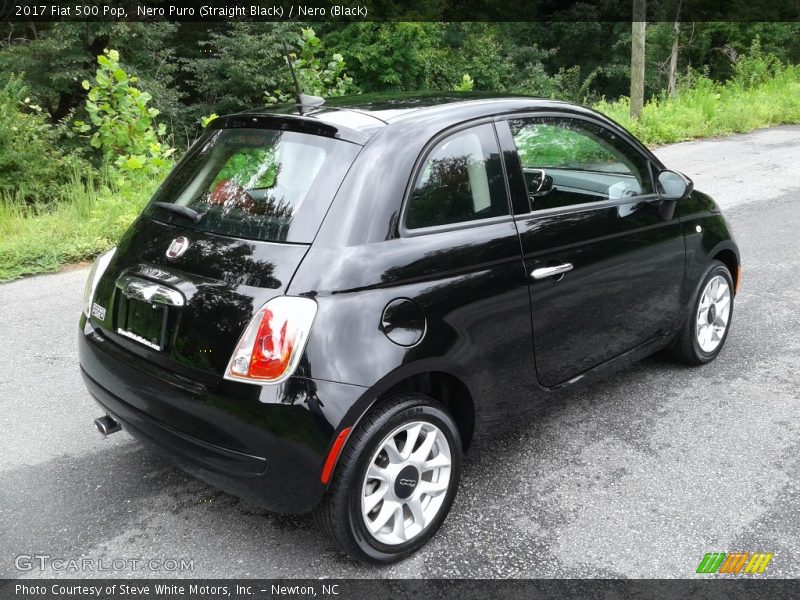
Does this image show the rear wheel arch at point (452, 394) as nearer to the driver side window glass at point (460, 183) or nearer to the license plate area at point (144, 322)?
the driver side window glass at point (460, 183)

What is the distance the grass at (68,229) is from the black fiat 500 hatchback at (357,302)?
3.72 meters

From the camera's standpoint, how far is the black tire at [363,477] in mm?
2680

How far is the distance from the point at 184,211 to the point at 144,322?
20.7 inches

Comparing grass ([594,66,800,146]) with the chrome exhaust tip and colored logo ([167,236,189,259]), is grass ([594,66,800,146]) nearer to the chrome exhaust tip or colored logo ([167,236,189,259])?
colored logo ([167,236,189,259])

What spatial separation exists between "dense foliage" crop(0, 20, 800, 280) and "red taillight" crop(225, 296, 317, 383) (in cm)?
170

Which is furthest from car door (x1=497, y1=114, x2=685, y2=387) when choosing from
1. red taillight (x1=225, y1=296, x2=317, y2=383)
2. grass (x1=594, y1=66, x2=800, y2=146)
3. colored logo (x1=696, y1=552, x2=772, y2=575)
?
grass (x1=594, y1=66, x2=800, y2=146)

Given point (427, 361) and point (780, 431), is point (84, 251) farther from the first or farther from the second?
point (780, 431)

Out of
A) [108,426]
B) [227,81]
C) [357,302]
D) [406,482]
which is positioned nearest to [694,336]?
[406,482]

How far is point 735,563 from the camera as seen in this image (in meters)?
2.91

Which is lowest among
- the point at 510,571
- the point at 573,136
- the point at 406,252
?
the point at 510,571

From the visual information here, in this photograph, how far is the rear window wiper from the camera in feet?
10.3

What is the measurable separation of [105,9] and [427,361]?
21840 millimetres

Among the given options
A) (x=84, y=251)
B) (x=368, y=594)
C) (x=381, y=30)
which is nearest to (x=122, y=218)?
(x=84, y=251)

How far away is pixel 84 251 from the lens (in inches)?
274
